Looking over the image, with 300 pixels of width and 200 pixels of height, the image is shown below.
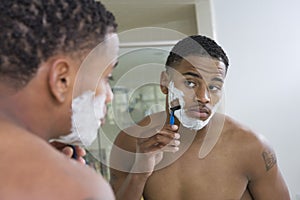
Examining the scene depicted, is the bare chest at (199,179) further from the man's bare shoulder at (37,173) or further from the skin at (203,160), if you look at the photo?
the man's bare shoulder at (37,173)

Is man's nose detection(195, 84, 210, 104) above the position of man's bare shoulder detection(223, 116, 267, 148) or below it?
above

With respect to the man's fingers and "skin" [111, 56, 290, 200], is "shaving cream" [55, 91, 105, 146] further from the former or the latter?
"skin" [111, 56, 290, 200]

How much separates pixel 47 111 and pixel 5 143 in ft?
0.14

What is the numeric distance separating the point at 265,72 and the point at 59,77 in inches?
40.7

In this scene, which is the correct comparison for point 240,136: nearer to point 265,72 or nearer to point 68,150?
point 265,72

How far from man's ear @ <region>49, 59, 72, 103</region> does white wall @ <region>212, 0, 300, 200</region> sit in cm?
94

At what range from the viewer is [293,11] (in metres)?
1.28

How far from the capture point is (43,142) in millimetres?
305

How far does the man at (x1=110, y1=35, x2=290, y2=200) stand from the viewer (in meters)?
0.83

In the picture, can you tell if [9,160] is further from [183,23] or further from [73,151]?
[183,23]

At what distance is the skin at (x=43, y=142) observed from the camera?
0.28 meters

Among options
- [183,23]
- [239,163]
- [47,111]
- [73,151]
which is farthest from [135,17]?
[47,111]

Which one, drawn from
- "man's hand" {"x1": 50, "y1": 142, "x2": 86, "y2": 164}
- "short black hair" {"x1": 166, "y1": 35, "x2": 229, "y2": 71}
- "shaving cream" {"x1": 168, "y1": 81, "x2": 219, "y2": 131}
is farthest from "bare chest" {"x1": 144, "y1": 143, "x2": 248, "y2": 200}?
"man's hand" {"x1": 50, "y1": 142, "x2": 86, "y2": 164}

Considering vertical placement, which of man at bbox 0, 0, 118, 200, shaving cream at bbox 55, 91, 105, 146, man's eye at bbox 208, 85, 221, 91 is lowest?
man's eye at bbox 208, 85, 221, 91
